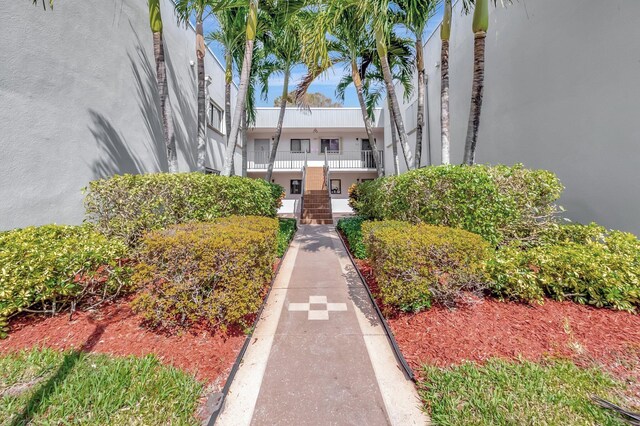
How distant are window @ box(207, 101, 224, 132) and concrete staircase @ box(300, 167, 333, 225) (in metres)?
5.73

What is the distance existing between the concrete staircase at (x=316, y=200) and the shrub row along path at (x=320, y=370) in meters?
8.53

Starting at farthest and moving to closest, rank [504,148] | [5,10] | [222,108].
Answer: [222,108], [504,148], [5,10]

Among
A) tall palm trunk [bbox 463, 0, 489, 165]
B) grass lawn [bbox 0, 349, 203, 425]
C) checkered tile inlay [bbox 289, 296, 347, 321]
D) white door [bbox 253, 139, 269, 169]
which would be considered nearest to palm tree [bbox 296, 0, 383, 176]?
tall palm trunk [bbox 463, 0, 489, 165]

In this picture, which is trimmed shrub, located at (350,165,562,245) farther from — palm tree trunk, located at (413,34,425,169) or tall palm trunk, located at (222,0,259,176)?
tall palm trunk, located at (222,0,259,176)

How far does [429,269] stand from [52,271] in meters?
4.33

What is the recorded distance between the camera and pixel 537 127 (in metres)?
5.44

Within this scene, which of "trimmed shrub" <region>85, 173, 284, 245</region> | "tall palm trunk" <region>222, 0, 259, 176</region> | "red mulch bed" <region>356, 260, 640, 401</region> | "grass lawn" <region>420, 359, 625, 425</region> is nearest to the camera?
"grass lawn" <region>420, 359, 625, 425</region>

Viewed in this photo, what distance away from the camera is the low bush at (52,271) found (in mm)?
2592

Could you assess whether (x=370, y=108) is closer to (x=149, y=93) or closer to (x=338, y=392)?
(x=149, y=93)

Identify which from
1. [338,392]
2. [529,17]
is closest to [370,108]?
[529,17]

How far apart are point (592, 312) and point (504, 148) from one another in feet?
16.0

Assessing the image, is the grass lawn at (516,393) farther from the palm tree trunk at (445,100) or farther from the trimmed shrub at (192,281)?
the palm tree trunk at (445,100)

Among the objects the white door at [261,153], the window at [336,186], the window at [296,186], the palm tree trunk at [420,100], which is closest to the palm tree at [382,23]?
the palm tree trunk at [420,100]

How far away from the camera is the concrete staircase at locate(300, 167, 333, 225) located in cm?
1271
